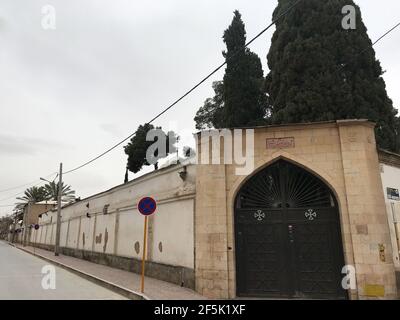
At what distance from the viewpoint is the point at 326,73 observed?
54.0 feet

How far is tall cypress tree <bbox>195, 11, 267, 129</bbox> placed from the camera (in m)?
21.5

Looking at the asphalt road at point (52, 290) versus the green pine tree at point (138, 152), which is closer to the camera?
→ the asphalt road at point (52, 290)

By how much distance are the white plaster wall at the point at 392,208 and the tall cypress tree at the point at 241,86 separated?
1239cm

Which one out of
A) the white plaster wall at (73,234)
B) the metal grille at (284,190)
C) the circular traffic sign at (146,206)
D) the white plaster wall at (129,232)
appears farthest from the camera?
the white plaster wall at (73,234)

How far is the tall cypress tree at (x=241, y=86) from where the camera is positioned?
70.5 ft

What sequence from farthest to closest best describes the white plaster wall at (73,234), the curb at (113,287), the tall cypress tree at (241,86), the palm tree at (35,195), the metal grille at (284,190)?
the palm tree at (35,195) → the white plaster wall at (73,234) → the tall cypress tree at (241,86) → the metal grille at (284,190) → the curb at (113,287)

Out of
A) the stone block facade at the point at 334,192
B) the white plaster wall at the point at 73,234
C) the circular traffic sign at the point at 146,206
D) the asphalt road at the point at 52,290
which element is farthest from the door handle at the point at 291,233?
the white plaster wall at the point at 73,234

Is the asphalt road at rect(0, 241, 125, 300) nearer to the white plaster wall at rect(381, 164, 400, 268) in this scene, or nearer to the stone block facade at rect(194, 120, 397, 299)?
the stone block facade at rect(194, 120, 397, 299)

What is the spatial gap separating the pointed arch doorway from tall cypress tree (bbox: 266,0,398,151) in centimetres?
764

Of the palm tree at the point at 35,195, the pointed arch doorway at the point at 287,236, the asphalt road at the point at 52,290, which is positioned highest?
the palm tree at the point at 35,195

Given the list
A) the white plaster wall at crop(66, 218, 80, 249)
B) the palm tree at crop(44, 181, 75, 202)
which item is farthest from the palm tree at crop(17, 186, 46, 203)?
the white plaster wall at crop(66, 218, 80, 249)

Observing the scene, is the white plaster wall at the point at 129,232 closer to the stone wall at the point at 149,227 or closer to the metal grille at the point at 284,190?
the stone wall at the point at 149,227

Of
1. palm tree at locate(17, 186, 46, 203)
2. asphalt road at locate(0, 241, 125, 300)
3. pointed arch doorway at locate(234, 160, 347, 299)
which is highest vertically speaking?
palm tree at locate(17, 186, 46, 203)
